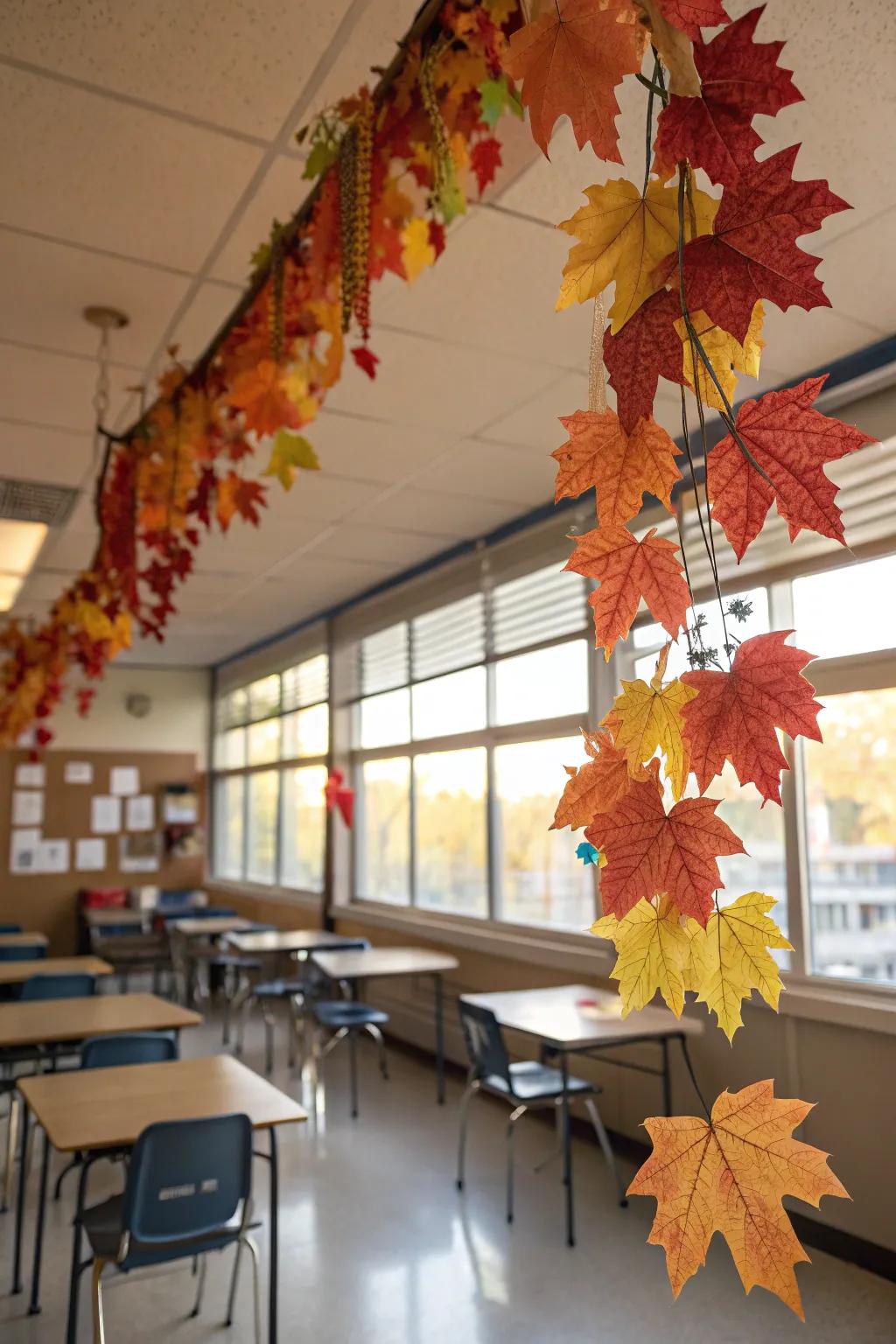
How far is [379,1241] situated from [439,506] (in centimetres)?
363

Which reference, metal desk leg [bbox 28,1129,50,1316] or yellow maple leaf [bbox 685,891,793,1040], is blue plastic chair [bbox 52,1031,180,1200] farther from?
yellow maple leaf [bbox 685,891,793,1040]

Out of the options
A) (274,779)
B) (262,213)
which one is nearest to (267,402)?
(262,213)

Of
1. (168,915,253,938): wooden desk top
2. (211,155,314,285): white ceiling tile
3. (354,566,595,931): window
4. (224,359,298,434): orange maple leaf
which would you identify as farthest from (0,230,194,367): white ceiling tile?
(168,915,253,938): wooden desk top

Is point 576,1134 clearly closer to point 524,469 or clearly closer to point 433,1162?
point 433,1162

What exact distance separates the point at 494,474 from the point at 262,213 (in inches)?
92.8

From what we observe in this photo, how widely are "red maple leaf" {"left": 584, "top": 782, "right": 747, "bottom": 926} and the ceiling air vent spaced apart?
5.32 meters

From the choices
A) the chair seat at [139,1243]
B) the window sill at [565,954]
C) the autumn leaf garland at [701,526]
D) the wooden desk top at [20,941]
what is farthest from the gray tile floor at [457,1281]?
the autumn leaf garland at [701,526]

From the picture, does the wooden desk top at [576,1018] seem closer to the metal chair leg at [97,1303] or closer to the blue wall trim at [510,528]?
the metal chair leg at [97,1303]

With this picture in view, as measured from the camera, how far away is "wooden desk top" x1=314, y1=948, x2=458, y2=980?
563 cm

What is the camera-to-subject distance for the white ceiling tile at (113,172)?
2418 mm

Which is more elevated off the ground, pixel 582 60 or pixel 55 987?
pixel 582 60

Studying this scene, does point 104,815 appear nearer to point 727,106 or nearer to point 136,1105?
point 136,1105

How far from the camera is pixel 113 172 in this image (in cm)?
267

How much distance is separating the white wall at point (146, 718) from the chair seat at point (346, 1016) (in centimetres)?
528
